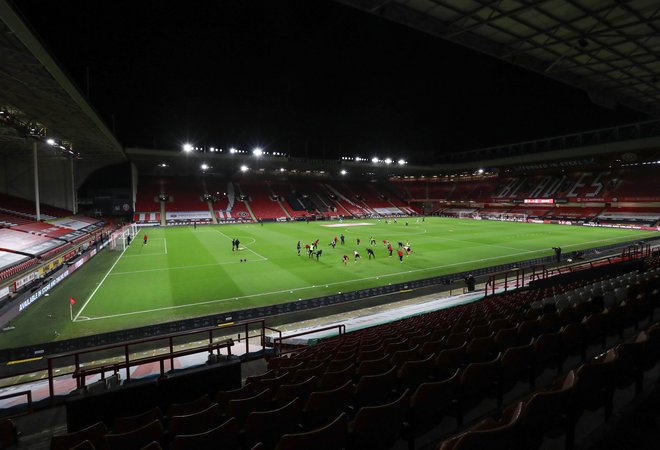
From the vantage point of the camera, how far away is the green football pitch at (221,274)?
1591 centimetres

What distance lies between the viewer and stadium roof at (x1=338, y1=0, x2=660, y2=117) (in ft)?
34.7

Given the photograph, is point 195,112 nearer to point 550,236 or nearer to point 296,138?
point 296,138

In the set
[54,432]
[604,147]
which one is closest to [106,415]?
[54,432]

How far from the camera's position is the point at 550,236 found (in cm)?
4091

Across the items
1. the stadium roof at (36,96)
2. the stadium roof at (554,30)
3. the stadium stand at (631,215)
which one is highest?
the stadium roof at (36,96)

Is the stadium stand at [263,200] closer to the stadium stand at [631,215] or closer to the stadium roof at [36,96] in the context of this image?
the stadium roof at [36,96]

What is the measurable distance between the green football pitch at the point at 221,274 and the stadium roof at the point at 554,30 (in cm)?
1378

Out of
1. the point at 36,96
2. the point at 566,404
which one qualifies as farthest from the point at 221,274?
the point at 566,404

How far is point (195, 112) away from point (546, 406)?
179 ft

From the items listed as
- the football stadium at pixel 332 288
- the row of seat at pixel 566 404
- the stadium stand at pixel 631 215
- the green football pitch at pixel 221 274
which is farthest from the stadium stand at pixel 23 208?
the stadium stand at pixel 631 215

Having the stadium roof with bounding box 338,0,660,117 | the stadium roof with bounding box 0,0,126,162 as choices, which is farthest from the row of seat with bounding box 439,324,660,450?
the stadium roof with bounding box 0,0,126,162

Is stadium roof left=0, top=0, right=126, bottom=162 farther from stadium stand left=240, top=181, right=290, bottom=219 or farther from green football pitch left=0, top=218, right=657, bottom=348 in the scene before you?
stadium stand left=240, top=181, right=290, bottom=219

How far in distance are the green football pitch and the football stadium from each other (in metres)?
0.23

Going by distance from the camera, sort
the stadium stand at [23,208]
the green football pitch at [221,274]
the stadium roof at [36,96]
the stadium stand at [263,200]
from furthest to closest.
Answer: the stadium stand at [263,200]
the stadium stand at [23,208]
the green football pitch at [221,274]
the stadium roof at [36,96]
